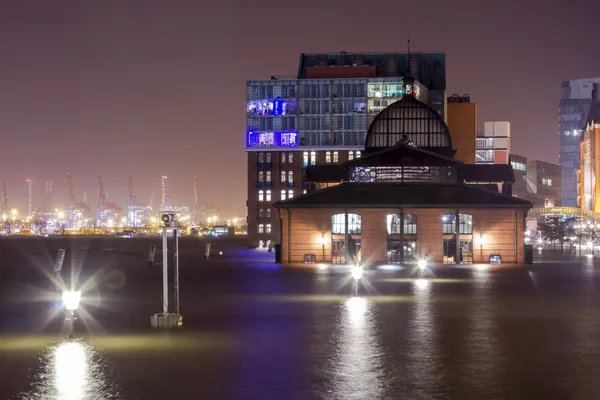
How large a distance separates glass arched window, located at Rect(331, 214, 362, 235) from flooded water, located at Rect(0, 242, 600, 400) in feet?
136

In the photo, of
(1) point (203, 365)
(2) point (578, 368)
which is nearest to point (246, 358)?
(1) point (203, 365)

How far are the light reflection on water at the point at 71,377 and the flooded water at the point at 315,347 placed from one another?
0.05 m

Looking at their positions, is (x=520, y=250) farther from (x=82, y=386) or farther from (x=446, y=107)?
(x=446, y=107)

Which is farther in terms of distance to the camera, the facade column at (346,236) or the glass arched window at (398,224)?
the glass arched window at (398,224)

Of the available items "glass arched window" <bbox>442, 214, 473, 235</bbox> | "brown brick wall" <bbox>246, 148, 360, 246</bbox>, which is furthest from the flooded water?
"brown brick wall" <bbox>246, 148, 360, 246</bbox>

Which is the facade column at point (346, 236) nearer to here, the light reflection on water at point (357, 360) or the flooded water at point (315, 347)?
the flooded water at point (315, 347)

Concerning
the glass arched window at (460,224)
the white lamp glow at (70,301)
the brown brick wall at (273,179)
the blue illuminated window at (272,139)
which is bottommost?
the white lamp glow at (70,301)

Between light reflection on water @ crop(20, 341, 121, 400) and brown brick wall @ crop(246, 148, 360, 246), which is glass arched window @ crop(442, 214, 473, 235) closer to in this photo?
light reflection on water @ crop(20, 341, 121, 400)

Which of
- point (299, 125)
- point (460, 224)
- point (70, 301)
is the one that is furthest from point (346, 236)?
point (299, 125)

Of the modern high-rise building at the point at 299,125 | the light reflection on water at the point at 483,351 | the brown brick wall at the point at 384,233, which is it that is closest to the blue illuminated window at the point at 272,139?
the modern high-rise building at the point at 299,125

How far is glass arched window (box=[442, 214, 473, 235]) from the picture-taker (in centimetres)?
9125

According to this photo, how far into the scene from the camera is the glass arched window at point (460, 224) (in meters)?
91.2

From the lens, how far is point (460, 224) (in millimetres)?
91500

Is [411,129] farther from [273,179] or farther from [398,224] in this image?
[273,179]
